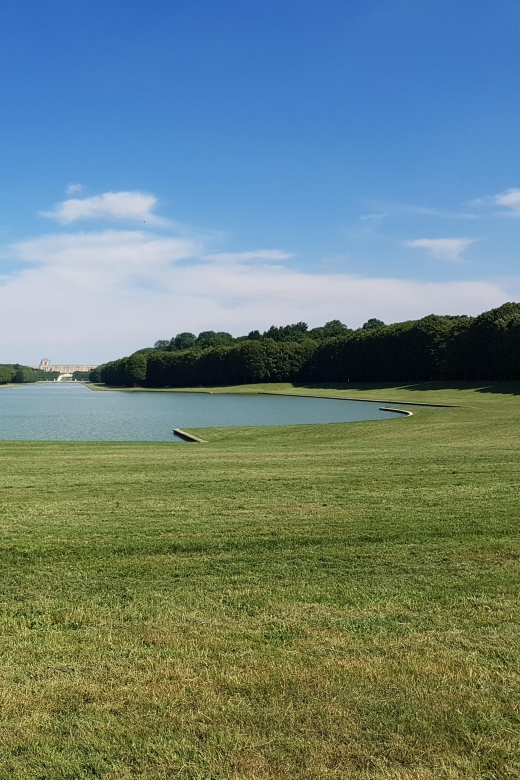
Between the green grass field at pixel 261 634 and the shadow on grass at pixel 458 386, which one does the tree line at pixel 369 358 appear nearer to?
the shadow on grass at pixel 458 386

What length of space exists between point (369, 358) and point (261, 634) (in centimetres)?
9990

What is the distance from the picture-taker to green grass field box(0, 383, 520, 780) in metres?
3.46

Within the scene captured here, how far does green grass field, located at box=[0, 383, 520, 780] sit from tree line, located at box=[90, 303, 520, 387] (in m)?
70.3

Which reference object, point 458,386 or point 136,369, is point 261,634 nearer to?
point 458,386

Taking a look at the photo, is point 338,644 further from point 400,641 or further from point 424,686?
point 424,686

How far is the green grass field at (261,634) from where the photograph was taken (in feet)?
Result: 11.3

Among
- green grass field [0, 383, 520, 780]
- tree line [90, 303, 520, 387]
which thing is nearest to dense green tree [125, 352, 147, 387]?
tree line [90, 303, 520, 387]

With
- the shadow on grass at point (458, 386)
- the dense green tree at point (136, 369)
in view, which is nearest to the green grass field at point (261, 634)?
the shadow on grass at point (458, 386)

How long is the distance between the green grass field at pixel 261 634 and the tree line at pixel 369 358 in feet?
231

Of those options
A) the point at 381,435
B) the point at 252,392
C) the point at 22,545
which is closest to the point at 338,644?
the point at 22,545

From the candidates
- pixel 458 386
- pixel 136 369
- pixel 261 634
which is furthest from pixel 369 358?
pixel 261 634

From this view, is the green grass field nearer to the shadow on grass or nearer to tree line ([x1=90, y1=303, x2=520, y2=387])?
the shadow on grass

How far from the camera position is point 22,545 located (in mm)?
7836

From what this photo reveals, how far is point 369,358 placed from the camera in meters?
103
